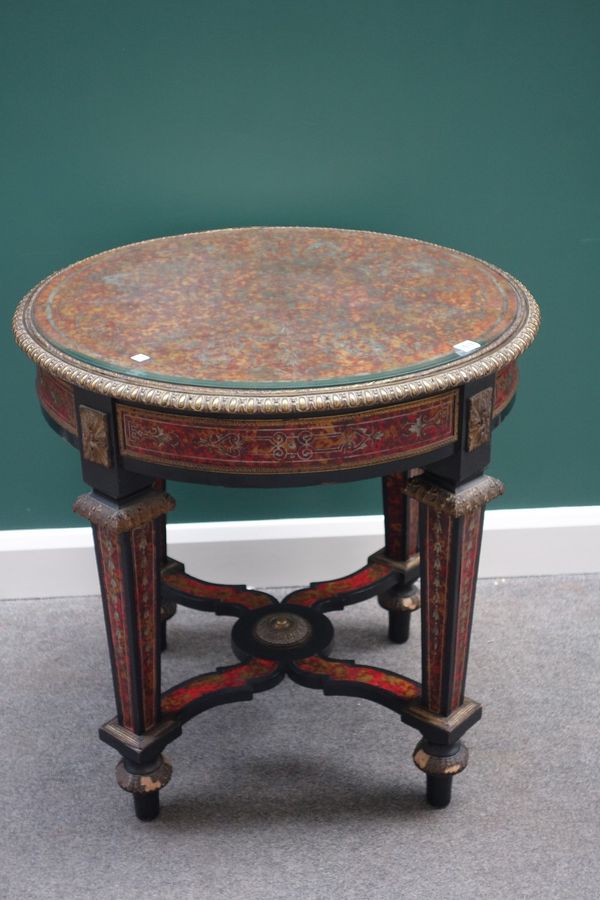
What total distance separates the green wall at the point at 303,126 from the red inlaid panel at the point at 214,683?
831 mm

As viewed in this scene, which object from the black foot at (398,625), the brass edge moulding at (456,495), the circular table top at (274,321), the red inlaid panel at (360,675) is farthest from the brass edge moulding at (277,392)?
the black foot at (398,625)

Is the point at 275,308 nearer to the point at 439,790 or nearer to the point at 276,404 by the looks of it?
the point at 276,404

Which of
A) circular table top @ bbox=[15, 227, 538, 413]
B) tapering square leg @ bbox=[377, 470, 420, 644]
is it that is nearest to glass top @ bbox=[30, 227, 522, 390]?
circular table top @ bbox=[15, 227, 538, 413]

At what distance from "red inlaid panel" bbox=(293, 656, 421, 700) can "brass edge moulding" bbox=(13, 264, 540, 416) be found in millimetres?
675

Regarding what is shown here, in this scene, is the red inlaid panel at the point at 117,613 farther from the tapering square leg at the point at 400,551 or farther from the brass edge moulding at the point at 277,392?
the tapering square leg at the point at 400,551

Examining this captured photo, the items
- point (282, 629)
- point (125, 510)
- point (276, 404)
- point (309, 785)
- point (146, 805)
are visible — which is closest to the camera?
point (276, 404)

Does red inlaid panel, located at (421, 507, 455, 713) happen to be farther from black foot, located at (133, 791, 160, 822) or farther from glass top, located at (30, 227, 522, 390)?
black foot, located at (133, 791, 160, 822)

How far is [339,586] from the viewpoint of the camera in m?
2.33

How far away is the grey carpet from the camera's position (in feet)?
6.13

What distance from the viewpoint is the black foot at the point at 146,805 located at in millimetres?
1966

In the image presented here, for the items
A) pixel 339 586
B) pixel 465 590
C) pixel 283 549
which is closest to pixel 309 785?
pixel 339 586

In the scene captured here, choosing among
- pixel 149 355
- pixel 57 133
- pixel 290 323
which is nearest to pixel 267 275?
pixel 290 323

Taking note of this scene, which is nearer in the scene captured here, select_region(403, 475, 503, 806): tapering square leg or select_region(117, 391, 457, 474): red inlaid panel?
select_region(117, 391, 457, 474): red inlaid panel

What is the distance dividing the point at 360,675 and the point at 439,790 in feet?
0.82
